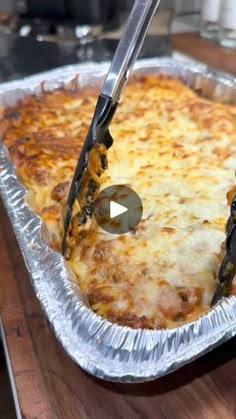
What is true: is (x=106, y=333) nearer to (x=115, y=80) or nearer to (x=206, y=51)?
(x=115, y=80)

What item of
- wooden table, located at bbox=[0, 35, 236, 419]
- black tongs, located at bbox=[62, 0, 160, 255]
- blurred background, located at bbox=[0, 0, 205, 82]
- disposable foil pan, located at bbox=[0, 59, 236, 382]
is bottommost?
blurred background, located at bbox=[0, 0, 205, 82]

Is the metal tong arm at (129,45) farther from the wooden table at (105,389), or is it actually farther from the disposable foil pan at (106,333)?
the wooden table at (105,389)

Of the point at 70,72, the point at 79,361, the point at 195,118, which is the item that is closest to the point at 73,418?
the point at 79,361

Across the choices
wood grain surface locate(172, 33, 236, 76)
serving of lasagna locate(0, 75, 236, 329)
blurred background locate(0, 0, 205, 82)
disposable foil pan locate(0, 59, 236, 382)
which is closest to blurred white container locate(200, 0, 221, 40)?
wood grain surface locate(172, 33, 236, 76)

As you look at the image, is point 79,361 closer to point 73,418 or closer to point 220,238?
point 73,418

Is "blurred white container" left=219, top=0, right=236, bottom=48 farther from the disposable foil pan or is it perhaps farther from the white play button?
the disposable foil pan
